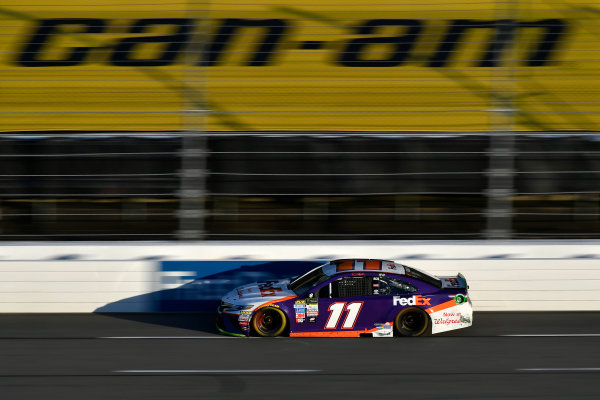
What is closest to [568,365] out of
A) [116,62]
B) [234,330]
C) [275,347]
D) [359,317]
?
[359,317]

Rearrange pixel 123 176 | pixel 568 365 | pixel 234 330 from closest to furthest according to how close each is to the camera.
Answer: pixel 568 365 < pixel 234 330 < pixel 123 176

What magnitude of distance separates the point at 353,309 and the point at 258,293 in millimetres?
1113

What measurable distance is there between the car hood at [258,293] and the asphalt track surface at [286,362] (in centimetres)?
45

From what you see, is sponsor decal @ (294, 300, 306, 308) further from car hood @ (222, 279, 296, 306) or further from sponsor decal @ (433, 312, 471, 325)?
sponsor decal @ (433, 312, 471, 325)

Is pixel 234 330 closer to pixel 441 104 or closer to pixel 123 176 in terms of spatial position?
pixel 123 176

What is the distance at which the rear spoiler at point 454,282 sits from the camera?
26.3 feet

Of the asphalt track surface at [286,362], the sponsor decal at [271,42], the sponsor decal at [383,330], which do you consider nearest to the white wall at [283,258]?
the asphalt track surface at [286,362]

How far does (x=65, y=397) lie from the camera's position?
5.80 m

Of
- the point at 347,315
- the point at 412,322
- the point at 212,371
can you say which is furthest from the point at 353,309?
the point at 212,371

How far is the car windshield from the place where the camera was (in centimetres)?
796

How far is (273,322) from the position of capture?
25.8 feet

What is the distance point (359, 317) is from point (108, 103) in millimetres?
6094

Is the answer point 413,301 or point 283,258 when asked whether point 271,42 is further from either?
point 413,301

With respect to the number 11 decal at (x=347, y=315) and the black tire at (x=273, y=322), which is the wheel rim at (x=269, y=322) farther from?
the number 11 decal at (x=347, y=315)
